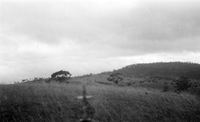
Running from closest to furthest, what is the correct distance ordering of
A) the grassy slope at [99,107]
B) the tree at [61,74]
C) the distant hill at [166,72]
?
the grassy slope at [99,107] → the tree at [61,74] → the distant hill at [166,72]

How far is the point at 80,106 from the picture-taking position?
25.8 ft

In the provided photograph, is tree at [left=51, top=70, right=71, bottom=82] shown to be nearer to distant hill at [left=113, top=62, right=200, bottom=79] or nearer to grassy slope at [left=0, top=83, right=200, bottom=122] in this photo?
grassy slope at [left=0, top=83, right=200, bottom=122]

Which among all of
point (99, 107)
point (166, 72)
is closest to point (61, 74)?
point (99, 107)

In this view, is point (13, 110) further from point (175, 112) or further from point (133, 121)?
point (175, 112)

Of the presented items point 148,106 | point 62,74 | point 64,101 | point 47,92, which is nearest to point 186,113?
point 148,106

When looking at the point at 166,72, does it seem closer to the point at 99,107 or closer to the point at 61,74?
the point at 61,74

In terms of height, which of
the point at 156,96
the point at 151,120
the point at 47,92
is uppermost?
the point at 47,92

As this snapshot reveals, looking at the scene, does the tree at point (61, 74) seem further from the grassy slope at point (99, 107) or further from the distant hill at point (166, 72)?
the distant hill at point (166, 72)

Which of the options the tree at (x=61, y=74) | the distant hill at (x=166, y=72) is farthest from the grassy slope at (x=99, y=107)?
the distant hill at (x=166, y=72)

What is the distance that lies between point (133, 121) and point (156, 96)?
10.7 feet

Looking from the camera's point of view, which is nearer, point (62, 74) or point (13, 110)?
point (13, 110)

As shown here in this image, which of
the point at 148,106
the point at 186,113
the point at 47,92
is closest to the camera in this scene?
the point at 186,113

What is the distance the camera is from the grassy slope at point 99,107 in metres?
6.93

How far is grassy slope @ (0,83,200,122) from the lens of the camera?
22.7 feet
